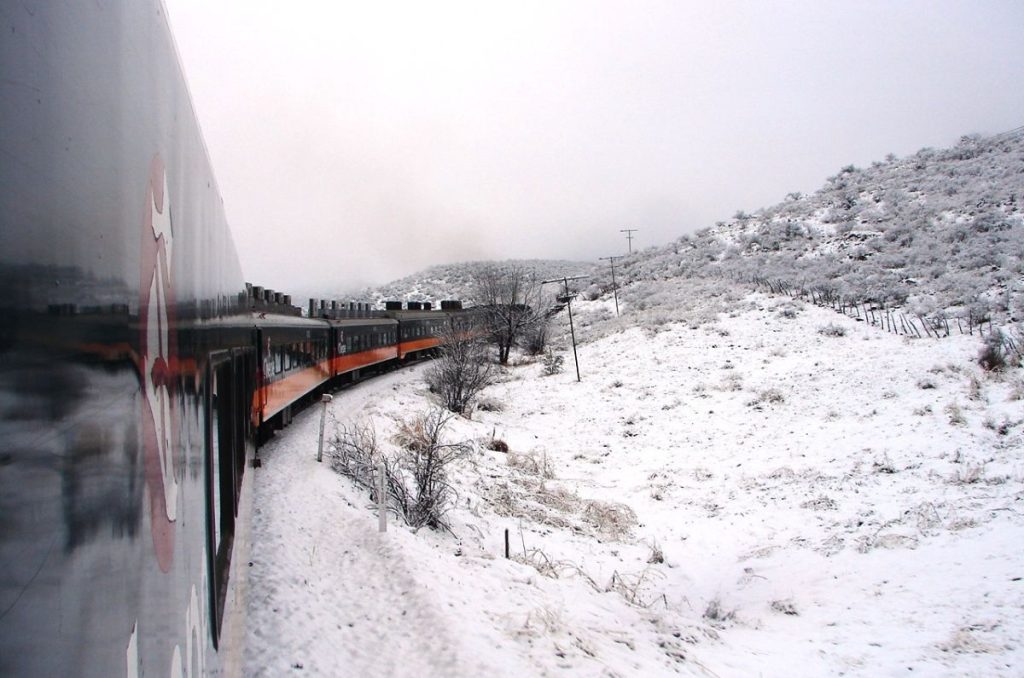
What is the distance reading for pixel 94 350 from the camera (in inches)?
44.0

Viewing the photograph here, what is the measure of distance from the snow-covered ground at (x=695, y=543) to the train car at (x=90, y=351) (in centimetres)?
519

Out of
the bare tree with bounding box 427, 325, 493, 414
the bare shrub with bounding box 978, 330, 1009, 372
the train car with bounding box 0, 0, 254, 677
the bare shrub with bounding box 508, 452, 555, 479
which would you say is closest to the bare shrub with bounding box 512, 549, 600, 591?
the bare shrub with bounding box 508, 452, 555, 479

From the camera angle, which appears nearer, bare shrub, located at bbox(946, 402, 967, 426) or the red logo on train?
the red logo on train

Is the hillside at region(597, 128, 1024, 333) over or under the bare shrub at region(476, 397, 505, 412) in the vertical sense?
over

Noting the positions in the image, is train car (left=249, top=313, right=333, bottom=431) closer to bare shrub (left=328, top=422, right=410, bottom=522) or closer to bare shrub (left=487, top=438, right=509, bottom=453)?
bare shrub (left=328, top=422, right=410, bottom=522)

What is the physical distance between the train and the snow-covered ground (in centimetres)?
511

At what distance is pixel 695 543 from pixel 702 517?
4.78ft

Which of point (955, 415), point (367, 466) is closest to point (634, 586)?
point (367, 466)

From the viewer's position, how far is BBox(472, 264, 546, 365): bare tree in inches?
1602

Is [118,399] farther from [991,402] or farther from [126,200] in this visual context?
[991,402]

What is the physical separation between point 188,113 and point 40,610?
2.47m

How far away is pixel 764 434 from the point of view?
1889 cm

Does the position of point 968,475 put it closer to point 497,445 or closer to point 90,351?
point 497,445

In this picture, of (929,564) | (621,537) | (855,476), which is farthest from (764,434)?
(929,564)
